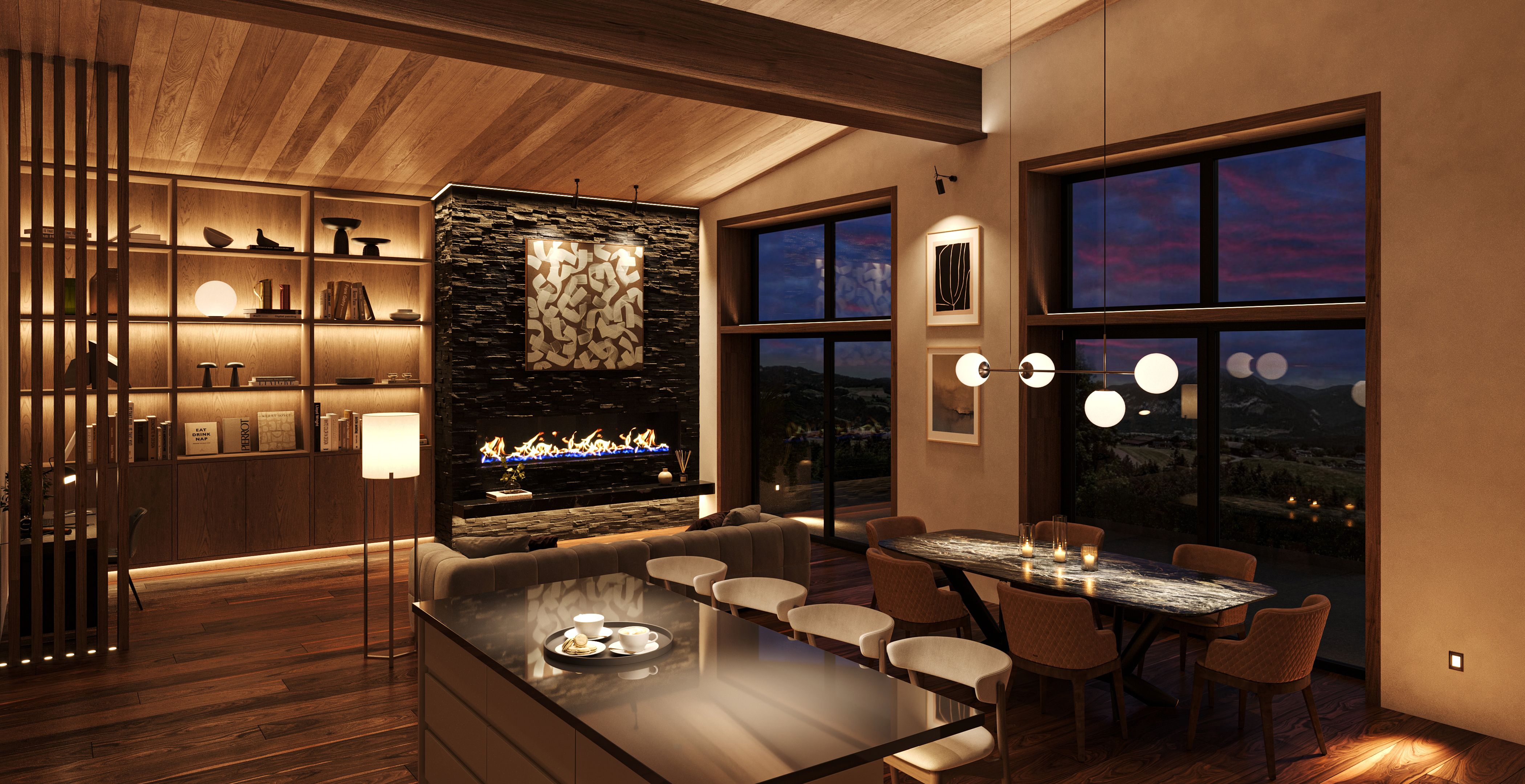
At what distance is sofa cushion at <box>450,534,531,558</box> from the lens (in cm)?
533

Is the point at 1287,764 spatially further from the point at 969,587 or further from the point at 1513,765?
the point at 969,587

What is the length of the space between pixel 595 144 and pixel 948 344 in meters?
3.25

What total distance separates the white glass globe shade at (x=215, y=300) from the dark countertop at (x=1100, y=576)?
19.3 feet

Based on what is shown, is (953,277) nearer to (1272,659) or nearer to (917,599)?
(917,599)

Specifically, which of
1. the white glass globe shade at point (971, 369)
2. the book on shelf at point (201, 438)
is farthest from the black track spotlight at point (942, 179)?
the book on shelf at point (201, 438)

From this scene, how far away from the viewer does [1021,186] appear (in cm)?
635

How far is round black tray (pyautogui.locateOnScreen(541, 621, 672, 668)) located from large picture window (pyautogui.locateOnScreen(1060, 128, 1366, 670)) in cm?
403

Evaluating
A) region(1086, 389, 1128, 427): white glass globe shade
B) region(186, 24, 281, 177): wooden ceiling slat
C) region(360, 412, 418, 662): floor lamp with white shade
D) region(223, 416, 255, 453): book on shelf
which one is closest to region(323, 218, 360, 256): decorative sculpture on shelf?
region(186, 24, 281, 177): wooden ceiling slat

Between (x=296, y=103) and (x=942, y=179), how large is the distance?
4.53 meters

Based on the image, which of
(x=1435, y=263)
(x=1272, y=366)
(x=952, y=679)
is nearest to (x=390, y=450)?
(x=952, y=679)

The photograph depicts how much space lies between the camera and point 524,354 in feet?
28.5

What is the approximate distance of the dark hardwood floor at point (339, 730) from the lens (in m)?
3.90

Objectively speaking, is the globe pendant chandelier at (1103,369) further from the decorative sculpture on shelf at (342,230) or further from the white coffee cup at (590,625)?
the decorative sculpture on shelf at (342,230)

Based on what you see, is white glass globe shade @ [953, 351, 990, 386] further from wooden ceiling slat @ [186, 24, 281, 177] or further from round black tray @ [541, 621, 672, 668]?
wooden ceiling slat @ [186, 24, 281, 177]
